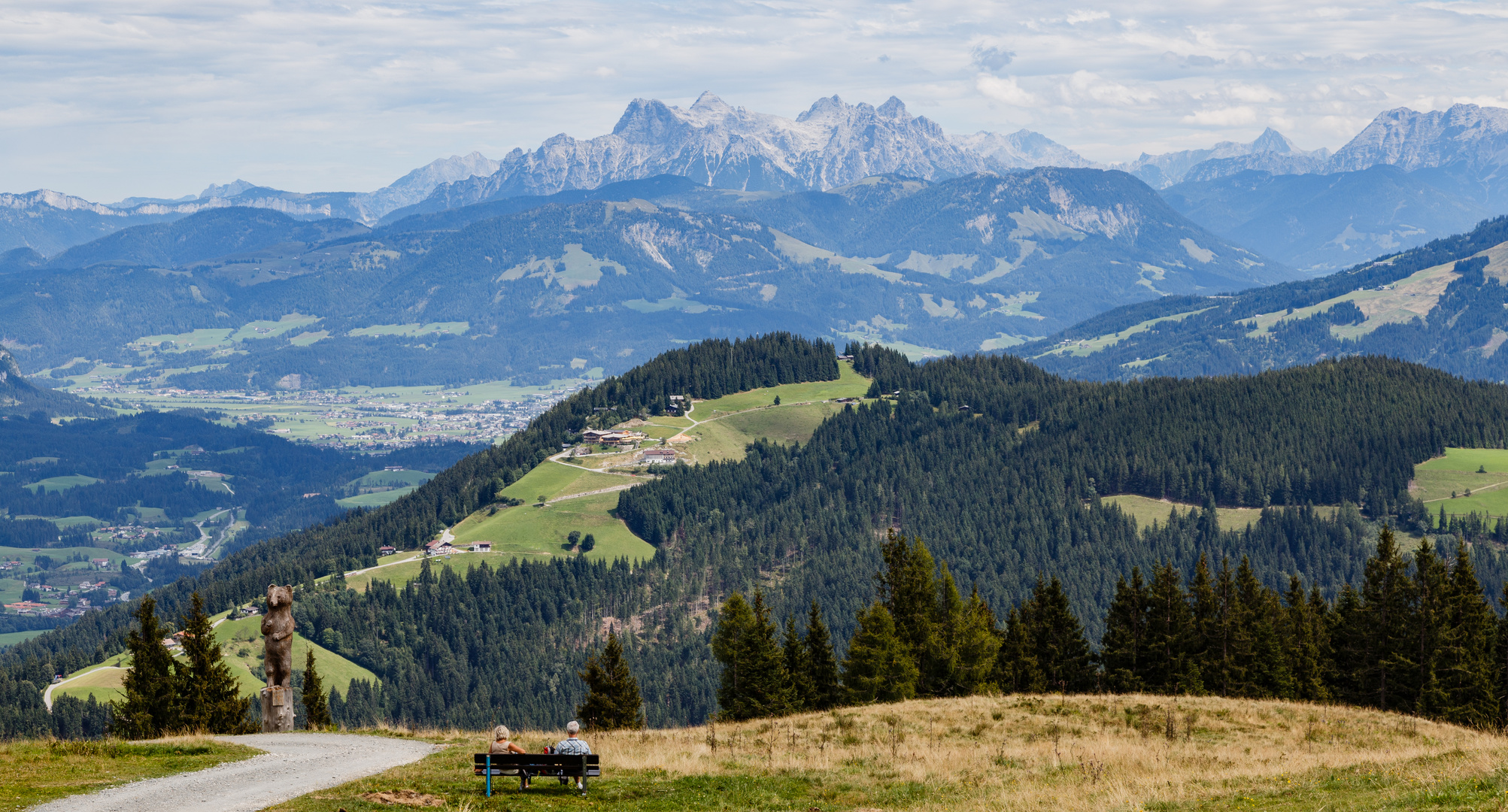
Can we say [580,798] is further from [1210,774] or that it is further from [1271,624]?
[1271,624]

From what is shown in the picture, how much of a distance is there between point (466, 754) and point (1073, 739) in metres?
26.8

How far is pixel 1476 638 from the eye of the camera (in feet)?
291

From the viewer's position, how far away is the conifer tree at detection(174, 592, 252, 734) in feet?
249

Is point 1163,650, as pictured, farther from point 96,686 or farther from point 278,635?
point 96,686

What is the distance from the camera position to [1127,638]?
3676 inches

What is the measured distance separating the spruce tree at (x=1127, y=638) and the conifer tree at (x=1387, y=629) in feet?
58.3

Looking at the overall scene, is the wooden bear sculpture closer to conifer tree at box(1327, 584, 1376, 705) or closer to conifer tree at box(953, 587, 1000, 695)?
conifer tree at box(953, 587, 1000, 695)

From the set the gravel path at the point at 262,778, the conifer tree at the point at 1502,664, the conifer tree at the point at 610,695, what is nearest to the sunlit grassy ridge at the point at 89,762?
the gravel path at the point at 262,778

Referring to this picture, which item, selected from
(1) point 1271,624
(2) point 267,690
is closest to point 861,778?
(2) point 267,690

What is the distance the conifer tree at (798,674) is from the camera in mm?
88844

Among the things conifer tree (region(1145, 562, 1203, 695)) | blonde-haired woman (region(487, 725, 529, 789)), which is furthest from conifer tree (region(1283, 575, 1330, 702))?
blonde-haired woman (region(487, 725, 529, 789))

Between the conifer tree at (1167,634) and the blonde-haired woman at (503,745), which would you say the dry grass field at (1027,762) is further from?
the conifer tree at (1167,634)

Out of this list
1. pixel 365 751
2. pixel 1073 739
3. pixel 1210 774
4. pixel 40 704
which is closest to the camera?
pixel 1210 774

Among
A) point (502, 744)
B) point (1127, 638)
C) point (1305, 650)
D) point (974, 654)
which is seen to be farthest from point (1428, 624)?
point (502, 744)
